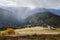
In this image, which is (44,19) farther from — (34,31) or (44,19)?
(34,31)

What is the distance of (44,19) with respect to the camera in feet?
10.9

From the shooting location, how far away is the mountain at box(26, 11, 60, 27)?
329 centimetres

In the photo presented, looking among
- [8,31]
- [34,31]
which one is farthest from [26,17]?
[8,31]

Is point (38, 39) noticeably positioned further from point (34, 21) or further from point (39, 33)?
point (34, 21)

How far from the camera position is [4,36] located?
10.4ft

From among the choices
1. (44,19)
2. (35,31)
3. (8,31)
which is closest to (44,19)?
(44,19)

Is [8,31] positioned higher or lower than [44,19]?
lower

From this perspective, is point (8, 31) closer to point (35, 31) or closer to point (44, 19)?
point (35, 31)

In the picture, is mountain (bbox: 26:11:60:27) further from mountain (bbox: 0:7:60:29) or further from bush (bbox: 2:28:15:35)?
bush (bbox: 2:28:15:35)

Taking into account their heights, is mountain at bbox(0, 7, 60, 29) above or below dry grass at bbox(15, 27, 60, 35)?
above

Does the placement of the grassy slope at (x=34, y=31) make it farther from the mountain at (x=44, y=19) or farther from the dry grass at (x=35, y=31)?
the mountain at (x=44, y=19)

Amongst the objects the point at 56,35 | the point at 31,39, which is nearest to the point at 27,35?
the point at 31,39

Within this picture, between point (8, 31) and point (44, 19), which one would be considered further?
point (44, 19)

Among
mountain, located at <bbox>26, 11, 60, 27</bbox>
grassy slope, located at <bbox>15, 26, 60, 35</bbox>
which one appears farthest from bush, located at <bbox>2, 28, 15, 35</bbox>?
mountain, located at <bbox>26, 11, 60, 27</bbox>
